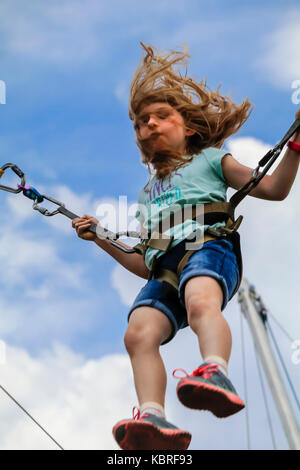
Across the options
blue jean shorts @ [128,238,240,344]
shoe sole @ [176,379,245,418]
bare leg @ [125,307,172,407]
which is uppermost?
blue jean shorts @ [128,238,240,344]

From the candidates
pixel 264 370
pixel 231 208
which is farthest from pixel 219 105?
pixel 264 370

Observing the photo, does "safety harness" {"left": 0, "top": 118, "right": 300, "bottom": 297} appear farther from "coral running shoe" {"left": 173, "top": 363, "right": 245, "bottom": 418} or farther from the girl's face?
"coral running shoe" {"left": 173, "top": 363, "right": 245, "bottom": 418}

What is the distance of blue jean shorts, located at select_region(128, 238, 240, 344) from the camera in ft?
8.59

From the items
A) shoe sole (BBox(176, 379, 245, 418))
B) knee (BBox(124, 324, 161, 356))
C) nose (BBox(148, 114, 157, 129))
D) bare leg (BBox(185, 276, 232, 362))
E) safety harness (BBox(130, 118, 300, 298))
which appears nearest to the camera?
shoe sole (BBox(176, 379, 245, 418))

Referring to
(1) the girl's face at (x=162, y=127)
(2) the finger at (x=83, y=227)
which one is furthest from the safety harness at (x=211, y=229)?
(1) the girl's face at (x=162, y=127)

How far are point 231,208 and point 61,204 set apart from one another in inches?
33.5

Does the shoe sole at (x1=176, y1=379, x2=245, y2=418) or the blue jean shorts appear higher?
the blue jean shorts

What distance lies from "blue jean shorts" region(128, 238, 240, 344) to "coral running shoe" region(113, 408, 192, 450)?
56cm

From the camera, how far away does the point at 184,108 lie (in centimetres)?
318

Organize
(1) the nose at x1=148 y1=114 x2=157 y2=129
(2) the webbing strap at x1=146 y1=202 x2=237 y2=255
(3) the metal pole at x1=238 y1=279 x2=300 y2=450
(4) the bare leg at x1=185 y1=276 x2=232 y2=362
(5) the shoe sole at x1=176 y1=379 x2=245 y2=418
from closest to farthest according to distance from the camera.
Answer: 1. (5) the shoe sole at x1=176 y1=379 x2=245 y2=418
2. (4) the bare leg at x1=185 y1=276 x2=232 y2=362
3. (2) the webbing strap at x1=146 y1=202 x2=237 y2=255
4. (1) the nose at x1=148 y1=114 x2=157 y2=129
5. (3) the metal pole at x1=238 y1=279 x2=300 y2=450

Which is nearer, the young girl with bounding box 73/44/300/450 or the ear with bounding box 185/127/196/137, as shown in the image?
the young girl with bounding box 73/44/300/450

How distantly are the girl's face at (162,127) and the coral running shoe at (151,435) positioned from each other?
1.39 metres

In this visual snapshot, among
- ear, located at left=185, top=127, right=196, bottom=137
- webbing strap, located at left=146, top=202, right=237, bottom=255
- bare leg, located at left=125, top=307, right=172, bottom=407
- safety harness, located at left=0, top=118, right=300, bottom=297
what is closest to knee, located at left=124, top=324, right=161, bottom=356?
bare leg, located at left=125, top=307, right=172, bottom=407
